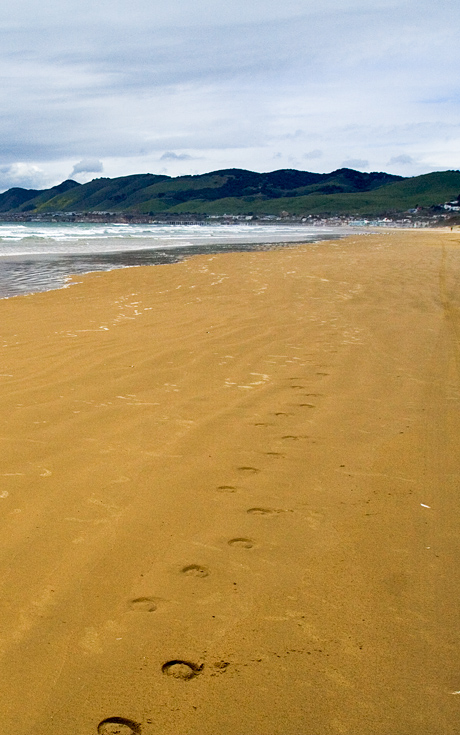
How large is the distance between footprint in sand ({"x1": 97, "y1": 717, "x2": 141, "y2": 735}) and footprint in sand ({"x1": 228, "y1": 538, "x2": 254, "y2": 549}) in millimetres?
960

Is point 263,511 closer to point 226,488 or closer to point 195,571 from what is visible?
point 226,488

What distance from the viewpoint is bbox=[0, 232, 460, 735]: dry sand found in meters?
1.77

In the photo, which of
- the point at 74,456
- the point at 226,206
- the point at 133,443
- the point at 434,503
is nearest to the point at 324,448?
the point at 434,503

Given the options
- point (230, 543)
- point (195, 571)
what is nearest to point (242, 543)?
point (230, 543)

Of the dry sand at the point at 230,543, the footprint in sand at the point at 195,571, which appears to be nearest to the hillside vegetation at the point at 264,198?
the dry sand at the point at 230,543

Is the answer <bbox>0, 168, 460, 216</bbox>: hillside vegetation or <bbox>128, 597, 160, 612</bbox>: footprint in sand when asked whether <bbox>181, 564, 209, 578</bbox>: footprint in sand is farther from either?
<bbox>0, 168, 460, 216</bbox>: hillside vegetation

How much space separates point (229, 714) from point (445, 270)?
1426cm

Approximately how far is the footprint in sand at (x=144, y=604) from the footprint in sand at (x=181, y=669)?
10.9 inches

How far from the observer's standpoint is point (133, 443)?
12.0 ft

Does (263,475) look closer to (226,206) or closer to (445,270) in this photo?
(445,270)

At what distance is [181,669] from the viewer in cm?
187

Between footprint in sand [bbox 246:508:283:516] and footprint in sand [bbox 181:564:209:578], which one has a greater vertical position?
footprint in sand [bbox 246:508:283:516]

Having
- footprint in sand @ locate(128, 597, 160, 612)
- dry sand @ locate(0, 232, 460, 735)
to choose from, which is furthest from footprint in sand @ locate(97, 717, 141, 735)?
footprint in sand @ locate(128, 597, 160, 612)

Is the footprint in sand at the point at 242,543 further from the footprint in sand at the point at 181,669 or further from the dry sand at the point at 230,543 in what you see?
the footprint in sand at the point at 181,669
